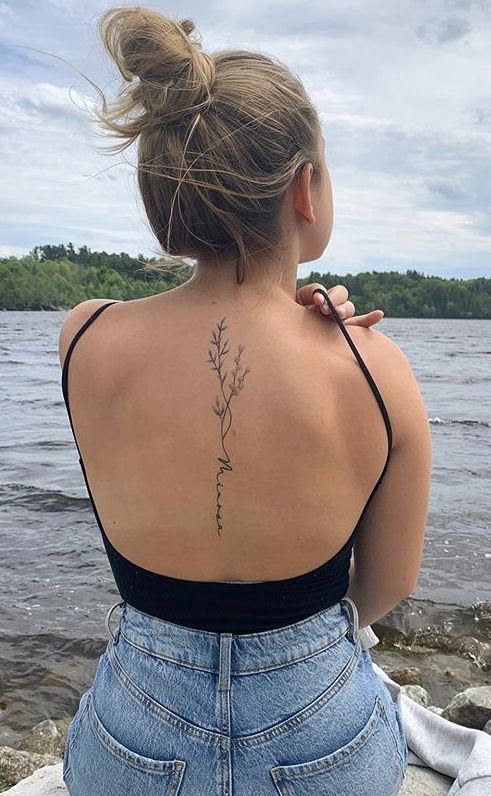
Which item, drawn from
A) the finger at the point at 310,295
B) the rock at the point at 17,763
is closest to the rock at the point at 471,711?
the rock at the point at 17,763

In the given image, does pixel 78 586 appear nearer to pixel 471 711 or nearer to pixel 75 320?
pixel 471 711

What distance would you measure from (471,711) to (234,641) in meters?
2.28

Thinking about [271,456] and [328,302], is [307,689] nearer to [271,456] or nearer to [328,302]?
[271,456]

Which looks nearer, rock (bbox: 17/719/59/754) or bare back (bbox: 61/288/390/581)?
bare back (bbox: 61/288/390/581)

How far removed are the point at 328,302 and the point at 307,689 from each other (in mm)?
777

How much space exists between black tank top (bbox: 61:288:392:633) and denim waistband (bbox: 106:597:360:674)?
0.01 metres

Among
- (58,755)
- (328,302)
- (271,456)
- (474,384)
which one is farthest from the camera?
(474,384)

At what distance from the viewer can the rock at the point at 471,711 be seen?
10.8 feet

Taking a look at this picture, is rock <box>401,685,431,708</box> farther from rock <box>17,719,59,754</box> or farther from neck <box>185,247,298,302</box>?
neck <box>185,247,298,302</box>

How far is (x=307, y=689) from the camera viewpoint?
59.1 inches

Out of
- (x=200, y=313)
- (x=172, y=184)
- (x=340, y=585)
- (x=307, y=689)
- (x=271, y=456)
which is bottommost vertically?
(x=307, y=689)

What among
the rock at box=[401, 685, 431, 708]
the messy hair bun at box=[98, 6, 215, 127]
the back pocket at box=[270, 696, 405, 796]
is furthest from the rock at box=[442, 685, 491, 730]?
the messy hair bun at box=[98, 6, 215, 127]

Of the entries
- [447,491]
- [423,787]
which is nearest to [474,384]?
[447,491]

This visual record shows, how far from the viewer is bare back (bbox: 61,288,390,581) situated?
4.84 ft
